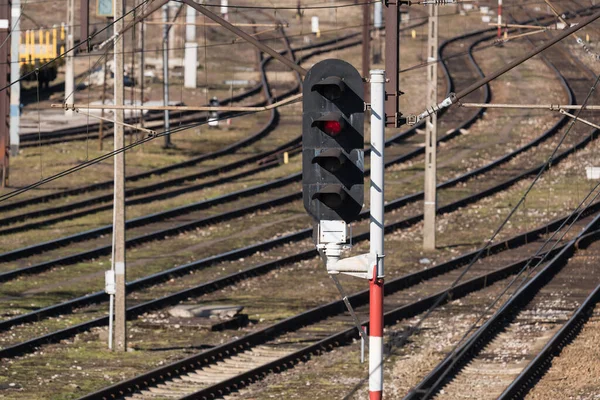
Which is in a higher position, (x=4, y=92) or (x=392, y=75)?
(x=392, y=75)

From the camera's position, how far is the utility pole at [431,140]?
28.0m

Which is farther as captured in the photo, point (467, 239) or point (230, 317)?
point (467, 239)

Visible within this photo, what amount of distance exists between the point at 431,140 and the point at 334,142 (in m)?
18.6

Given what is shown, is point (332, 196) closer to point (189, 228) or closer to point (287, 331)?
point (287, 331)

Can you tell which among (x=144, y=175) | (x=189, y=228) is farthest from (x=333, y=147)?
(x=144, y=175)

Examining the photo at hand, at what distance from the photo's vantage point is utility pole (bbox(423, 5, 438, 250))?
28.0 m

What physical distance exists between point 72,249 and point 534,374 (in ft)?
42.2

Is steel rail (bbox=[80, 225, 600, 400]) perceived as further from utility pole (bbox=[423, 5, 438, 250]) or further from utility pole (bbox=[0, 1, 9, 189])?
utility pole (bbox=[0, 1, 9, 189])

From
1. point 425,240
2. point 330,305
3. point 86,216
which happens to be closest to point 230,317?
point 330,305

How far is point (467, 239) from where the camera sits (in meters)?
30.8

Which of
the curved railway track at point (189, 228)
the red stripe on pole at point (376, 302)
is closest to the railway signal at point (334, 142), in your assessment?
the red stripe on pole at point (376, 302)

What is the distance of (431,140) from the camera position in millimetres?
28656

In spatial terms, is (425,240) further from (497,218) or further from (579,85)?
(579,85)

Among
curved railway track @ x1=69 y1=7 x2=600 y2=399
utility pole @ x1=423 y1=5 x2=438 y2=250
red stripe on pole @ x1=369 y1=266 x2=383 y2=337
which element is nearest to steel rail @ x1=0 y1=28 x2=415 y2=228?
utility pole @ x1=423 y1=5 x2=438 y2=250
